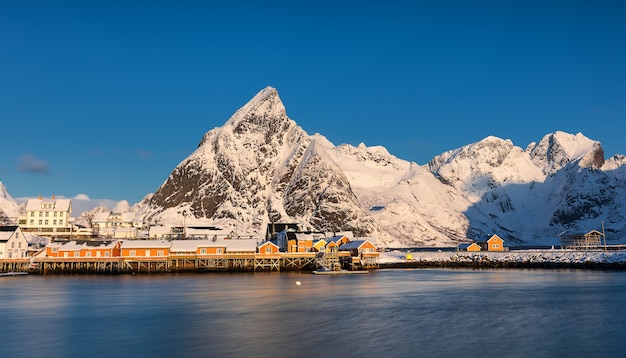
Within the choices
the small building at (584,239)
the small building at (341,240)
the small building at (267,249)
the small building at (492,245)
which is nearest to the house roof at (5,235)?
the small building at (267,249)

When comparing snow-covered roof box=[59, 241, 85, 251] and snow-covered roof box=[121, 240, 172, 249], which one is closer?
snow-covered roof box=[59, 241, 85, 251]

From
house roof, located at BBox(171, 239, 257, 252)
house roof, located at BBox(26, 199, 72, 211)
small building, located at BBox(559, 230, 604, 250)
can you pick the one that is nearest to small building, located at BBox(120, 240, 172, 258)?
house roof, located at BBox(171, 239, 257, 252)

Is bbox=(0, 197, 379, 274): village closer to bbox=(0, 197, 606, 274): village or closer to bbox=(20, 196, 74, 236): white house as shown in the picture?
bbox=(0, 197, 606, 274): village

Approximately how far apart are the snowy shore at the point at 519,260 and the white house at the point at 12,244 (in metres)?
79.0

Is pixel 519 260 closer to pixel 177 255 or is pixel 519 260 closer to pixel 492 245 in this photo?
pixel 492 245

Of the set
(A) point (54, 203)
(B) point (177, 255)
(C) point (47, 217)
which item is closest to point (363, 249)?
(B) point (177, 255)

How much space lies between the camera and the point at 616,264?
10100 cm

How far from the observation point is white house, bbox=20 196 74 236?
15612cm

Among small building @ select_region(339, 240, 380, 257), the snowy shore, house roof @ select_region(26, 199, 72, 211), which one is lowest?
the snowy shore

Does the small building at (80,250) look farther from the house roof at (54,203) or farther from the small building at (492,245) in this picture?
the small building at (492,245)

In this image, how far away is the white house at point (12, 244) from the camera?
108 metres

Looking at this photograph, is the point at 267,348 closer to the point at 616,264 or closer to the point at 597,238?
the point at 616,264

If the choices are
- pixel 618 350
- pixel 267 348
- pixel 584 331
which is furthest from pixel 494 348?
pixel 267 348

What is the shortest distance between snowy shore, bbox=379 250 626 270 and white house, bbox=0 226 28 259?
7902cm
